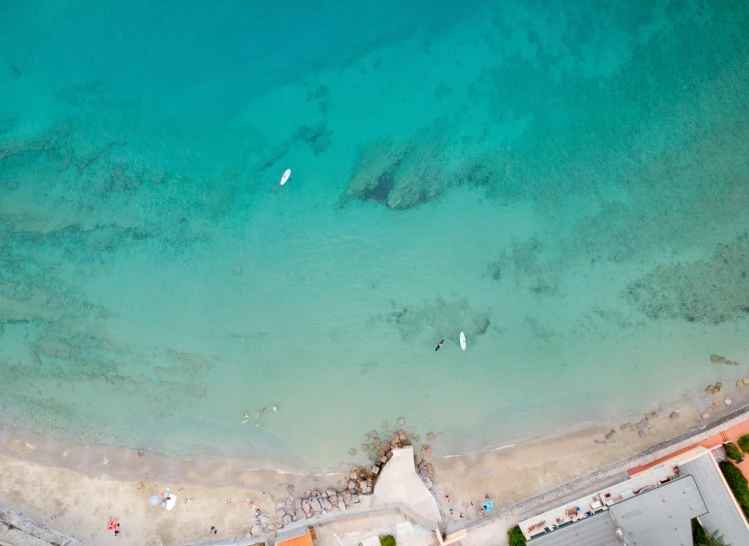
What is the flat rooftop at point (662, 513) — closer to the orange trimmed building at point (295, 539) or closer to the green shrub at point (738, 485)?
the green shrub at point (738, 485)

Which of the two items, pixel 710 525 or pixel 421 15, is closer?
pixel 710 525

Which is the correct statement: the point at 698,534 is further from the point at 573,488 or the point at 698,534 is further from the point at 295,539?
the point at 295,539

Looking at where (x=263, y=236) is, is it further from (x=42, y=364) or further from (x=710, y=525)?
(x=710, y=525)

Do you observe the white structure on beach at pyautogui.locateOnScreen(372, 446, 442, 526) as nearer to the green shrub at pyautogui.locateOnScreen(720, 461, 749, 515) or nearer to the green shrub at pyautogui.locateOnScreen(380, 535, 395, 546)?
the green shrub at pyautogui.locateOnScreen(380, 535, 395, 546)

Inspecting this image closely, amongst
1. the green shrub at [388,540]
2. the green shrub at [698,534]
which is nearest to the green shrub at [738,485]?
the green shrub at [698,534]

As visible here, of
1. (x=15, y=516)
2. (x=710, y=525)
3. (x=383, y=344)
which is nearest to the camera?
(x=710, y=525)

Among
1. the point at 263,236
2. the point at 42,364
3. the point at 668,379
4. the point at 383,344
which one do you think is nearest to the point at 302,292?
the point at 263,236
